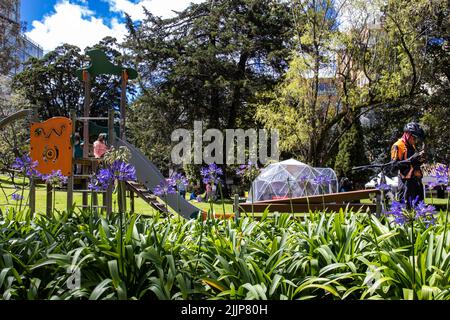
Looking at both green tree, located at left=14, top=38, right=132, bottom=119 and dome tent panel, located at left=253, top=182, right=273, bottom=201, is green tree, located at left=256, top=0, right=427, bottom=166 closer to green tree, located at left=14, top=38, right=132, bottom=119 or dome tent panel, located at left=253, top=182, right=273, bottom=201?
dome tent panel, located at left=253, top=182, right=273, bottom=201

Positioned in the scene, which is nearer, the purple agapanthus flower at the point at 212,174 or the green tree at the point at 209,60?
the purple agapanthus flower at the point at 212,174

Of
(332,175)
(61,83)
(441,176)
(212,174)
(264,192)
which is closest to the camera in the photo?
(441,176)

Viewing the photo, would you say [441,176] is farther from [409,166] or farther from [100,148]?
[100,148]

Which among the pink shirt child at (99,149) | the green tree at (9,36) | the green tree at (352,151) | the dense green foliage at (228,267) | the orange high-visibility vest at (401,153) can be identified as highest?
the green tree at (9,36)

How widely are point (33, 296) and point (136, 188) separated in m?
8.68

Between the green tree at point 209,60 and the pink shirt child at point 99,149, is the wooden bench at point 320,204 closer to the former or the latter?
the pink shirt child at point 99,149

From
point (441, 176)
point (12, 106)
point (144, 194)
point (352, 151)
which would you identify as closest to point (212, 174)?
point (441, 176)

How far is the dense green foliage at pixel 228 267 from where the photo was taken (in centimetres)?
299

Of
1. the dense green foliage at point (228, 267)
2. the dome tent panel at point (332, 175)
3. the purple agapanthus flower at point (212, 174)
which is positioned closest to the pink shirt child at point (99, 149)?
the purple agapanthus flower at point (212, 174)

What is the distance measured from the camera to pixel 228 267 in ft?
10.6

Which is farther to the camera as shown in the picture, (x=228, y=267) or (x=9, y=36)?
(x=9, y=36)

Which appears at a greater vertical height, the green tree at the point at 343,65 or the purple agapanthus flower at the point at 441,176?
the green tree at the point at 343,65

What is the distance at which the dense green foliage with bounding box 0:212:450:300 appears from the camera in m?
2.99

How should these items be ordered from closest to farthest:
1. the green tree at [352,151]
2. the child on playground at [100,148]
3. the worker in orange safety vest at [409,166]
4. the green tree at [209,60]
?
the worker in orange safety vest at [409,166], the child on playground at [100,148], the green tree at [209,60], the green tree at [352,151]
